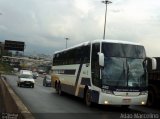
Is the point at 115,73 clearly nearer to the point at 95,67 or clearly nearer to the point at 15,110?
the point at 95,67

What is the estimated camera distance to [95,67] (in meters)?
19.8

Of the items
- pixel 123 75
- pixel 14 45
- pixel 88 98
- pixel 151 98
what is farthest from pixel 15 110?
pixel 14 45

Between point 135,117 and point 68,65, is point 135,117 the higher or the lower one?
the lower one

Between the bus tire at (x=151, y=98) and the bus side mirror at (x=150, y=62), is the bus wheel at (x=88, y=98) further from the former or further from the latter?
the bus tire at (x=151, y=98)

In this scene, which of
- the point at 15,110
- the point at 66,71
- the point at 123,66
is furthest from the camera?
the point at 66,71

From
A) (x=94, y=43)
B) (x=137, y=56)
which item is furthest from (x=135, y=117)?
(x=94, y=43)

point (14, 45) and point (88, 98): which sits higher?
point (14, 45)

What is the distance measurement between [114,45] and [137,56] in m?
1.18

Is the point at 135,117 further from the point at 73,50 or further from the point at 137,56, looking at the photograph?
the point at 73,50

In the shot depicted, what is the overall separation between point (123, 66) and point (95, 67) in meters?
1.41

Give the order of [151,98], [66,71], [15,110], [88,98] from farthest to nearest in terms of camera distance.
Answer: [66,71] < [151,98] < [88,98] < [15,110]

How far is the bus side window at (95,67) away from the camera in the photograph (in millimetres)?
19266

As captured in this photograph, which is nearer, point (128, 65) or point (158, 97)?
point (128, 65)

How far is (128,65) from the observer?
19.3m
